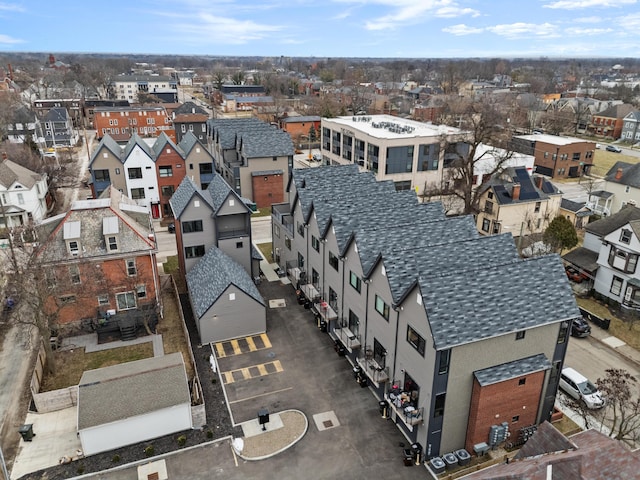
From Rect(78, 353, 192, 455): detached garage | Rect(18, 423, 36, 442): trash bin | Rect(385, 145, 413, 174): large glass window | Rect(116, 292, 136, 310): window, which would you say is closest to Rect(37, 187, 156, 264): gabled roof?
Rect(116, 292, 136, 310): window

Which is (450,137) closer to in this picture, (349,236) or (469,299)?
(349,236)

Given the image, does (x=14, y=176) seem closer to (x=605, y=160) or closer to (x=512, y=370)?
(x=512, y=370)

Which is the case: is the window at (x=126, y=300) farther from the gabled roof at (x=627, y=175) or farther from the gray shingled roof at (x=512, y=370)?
the gabled roof at (x=627, y=175)

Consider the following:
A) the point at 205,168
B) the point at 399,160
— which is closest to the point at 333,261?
the point at 205,168

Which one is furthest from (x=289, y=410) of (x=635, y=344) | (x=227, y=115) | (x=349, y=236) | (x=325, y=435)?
(x=227, y=115)

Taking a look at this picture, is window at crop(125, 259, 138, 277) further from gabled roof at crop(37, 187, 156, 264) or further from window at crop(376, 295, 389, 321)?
window at crop(376, 295, 389, 321)

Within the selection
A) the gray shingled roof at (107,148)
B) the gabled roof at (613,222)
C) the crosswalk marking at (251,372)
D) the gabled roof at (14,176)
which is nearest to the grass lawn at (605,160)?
the gabled roof at (613,222)
